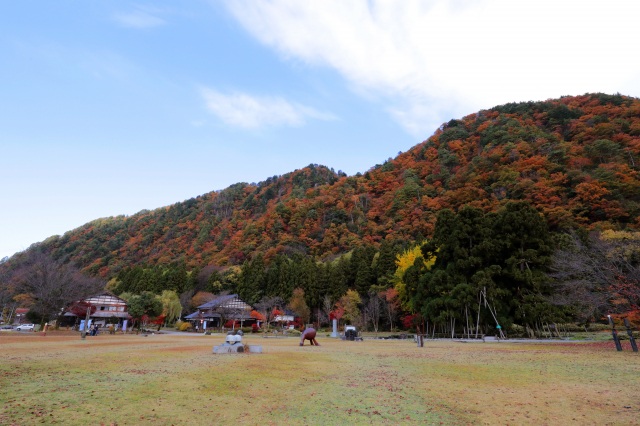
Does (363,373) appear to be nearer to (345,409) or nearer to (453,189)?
(345,409)

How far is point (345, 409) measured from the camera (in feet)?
23.5

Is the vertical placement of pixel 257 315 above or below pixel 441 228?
below

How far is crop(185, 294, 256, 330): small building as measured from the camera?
53281 mm

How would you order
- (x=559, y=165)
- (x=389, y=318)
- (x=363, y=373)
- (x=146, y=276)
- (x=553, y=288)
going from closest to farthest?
1. (x=363, y=373)
2. (x=553, y=288)
3. (x=389, y=318)
4. (x=559, y=165)
5. (x=146, y=276)

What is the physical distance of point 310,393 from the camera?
846cm

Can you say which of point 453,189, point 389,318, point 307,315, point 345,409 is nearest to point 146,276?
point 307,315

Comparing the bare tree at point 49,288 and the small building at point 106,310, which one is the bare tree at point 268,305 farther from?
the bare tree at point 49,288

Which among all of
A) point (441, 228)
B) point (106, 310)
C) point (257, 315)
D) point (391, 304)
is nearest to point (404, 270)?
Answer: point (391, 304)

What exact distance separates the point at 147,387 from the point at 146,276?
232 feet

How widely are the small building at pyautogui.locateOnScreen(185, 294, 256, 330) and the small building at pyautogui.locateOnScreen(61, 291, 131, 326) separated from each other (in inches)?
450

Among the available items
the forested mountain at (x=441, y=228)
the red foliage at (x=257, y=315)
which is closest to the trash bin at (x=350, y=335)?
the forested mountain at (x=441, y=228)

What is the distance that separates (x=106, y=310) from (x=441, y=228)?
176ft

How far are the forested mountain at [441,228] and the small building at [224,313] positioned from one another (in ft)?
7.20

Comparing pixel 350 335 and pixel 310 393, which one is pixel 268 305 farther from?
pixel 310 393
